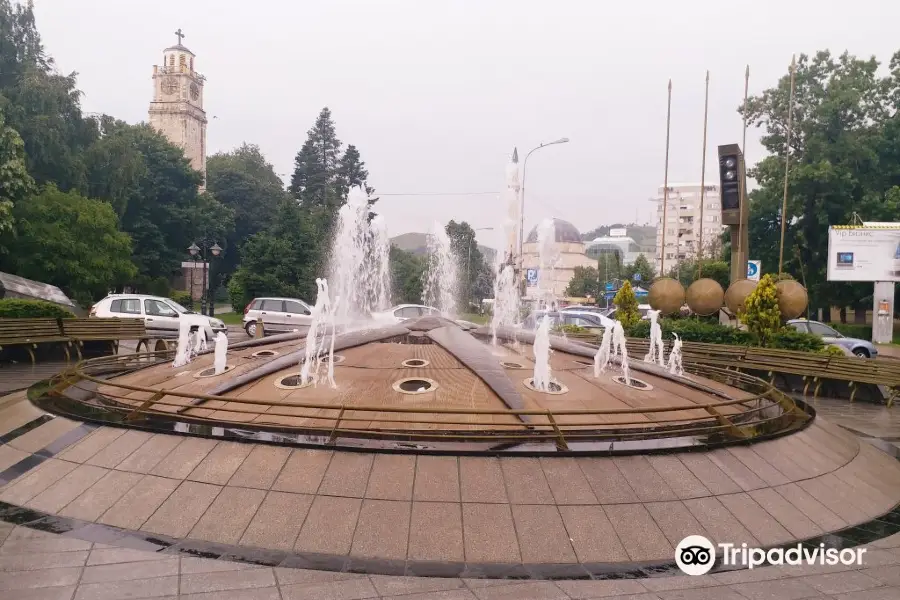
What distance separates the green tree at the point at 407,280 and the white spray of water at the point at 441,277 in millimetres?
1688

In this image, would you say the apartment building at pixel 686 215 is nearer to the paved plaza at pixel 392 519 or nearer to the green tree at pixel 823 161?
the green tree at pixel 823 161

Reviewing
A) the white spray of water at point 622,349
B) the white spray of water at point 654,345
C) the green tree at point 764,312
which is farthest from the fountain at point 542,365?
the green tree at point 764,312

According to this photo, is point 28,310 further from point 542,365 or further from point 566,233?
point 566,233

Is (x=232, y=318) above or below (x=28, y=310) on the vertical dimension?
below

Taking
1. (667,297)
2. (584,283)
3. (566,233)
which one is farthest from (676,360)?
(566,233)

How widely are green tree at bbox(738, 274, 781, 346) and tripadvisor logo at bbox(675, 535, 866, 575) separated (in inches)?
415

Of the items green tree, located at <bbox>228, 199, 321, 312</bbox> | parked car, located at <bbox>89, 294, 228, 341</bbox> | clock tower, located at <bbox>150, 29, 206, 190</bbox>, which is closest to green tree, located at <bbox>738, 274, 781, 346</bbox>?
parked car, located at <bbox>89, 294, 228, 341</bbox>

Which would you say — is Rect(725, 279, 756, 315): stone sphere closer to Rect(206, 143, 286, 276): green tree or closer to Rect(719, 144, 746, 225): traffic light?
Rect(719, 144, 746, 225): traffic light

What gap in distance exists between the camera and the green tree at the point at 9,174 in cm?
2284

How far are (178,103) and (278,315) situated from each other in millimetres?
42158

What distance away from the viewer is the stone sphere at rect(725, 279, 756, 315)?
17.1m

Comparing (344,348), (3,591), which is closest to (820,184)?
(344,348)

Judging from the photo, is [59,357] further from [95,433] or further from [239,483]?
[239,483]

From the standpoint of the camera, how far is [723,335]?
15.9 metres
